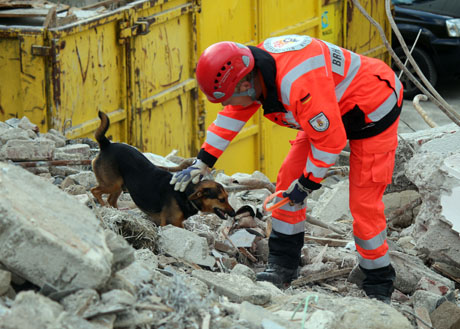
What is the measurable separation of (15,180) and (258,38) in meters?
5.16

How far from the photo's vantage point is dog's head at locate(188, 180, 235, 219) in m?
5.05

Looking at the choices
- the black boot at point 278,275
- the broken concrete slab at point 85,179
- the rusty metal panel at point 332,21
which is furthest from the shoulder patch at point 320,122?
the rusty metal panel at point 332,21

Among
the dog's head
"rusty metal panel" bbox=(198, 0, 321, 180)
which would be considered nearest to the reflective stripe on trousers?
the dog's head

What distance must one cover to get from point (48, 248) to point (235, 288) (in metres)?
1.04

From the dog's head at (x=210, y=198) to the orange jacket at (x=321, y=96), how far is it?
0.46m

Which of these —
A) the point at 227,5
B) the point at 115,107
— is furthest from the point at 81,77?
the point at 227,5

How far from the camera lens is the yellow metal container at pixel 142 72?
6.27m

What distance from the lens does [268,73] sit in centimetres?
421

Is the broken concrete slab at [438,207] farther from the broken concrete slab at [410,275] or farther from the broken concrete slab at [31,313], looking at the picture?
the broken concrete slab at [31,313]

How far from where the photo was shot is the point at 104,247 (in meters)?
3.12

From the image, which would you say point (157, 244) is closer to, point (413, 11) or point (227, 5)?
point (227, 5)

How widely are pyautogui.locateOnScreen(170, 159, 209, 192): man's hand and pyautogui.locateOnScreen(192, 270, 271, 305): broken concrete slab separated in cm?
111

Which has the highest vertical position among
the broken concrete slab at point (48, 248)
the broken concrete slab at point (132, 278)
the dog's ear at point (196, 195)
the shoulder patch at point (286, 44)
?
the shoulder patch at point (286, 44)

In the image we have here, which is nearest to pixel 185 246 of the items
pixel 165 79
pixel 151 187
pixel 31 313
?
pixel 151 187
